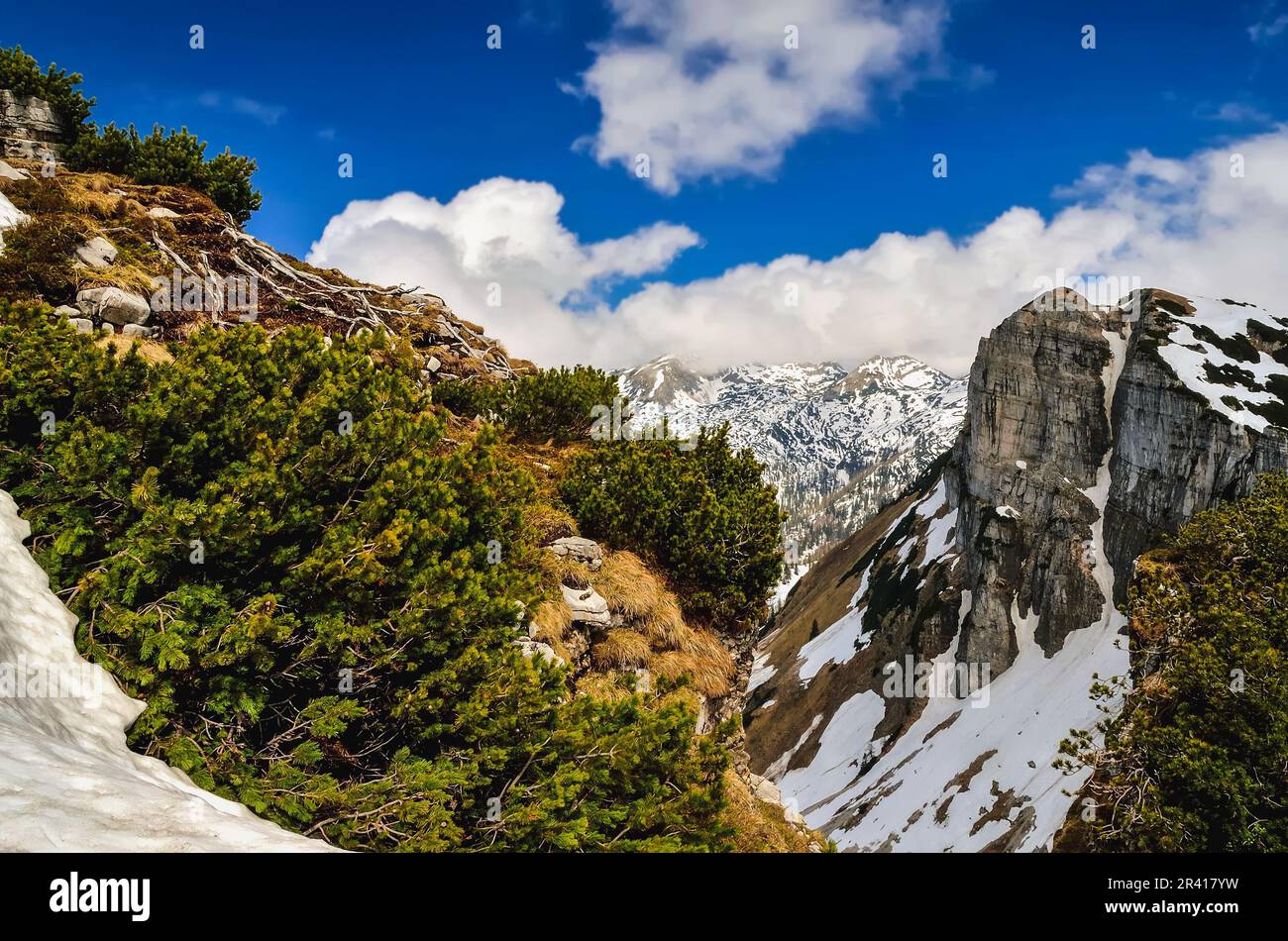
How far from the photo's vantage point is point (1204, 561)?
23.6 metres

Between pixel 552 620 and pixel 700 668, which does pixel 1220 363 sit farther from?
pixel 552 620

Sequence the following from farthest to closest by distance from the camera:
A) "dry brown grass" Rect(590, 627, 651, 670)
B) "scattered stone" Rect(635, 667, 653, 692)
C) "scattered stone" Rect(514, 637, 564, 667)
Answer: "dry brown grass" Rect(590, 627, 651, 670)
"scattered stone" Rect(635, 667, 653, 692)
"scattered stone" Rect(514, 637, 564, 667)

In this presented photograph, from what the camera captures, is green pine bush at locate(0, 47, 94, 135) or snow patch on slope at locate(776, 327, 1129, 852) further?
snow patch on slope at locate(776, 327, 1129, 852)

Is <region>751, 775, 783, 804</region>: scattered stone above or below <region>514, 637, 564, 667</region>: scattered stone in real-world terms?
below

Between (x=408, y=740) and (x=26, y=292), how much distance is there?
439 inches

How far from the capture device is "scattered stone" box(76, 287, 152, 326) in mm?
12336

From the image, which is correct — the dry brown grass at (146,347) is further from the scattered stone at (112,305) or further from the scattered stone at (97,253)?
the scattered stone at (97,253)

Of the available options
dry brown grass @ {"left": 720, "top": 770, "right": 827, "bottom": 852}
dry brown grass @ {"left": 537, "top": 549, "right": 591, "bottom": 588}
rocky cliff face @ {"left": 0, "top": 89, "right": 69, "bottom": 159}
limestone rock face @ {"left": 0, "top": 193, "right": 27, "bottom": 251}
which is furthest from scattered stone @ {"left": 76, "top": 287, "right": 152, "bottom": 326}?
dry brown grass @ {"left": 720, "top": 770, "right": 827, "bottom": 852}

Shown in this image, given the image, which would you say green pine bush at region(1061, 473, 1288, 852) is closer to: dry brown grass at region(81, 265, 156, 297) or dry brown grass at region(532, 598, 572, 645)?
dry brown grass at region(532, 598, 572, 645)

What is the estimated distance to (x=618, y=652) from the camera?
43.6 ft

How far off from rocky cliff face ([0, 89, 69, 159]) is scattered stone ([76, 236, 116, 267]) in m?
8.70

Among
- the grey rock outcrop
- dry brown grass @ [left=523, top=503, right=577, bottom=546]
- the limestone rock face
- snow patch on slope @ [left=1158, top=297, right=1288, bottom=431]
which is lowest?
dry brown grass @ [left=523, top=503, right=577, bottom=546]

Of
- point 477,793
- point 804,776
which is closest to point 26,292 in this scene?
point 477,793

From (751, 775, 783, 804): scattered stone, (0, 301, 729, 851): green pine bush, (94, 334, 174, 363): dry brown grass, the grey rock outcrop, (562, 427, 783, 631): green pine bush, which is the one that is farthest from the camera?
(751, 775, 783, 804): scattered stone
